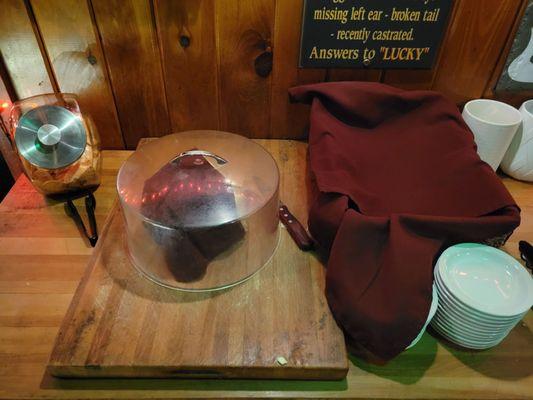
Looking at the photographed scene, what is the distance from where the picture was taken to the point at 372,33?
0.83 meters

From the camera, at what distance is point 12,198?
2.85 ft

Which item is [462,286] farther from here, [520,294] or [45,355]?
[45,355]

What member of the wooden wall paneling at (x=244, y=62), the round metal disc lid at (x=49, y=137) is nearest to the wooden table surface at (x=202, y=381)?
the round metal disc lid at (x=49, y=137)

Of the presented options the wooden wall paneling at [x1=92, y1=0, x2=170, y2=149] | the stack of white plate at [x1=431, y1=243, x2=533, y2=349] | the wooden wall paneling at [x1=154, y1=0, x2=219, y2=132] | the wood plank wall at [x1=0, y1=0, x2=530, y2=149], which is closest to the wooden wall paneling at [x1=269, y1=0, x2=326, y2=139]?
the wood plank wall at [x1=0, y1=0, x2=530, y2=149]

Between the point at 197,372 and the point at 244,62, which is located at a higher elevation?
the point at 244,62

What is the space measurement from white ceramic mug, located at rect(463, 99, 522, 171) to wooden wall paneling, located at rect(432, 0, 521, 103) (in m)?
0.04

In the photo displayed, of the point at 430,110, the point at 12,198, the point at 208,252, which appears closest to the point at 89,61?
the point at 12,198

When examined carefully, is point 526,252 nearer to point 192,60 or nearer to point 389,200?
point 389,200

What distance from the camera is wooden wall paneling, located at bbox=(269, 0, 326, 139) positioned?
82 centimetres

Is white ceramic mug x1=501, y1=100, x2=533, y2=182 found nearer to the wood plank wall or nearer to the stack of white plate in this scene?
the wood plank wall

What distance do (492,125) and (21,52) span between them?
3.06 ft

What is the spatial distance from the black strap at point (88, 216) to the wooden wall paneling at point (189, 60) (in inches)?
9.9

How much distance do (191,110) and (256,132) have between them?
0.51ft

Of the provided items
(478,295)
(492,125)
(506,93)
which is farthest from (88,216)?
(506,93)
